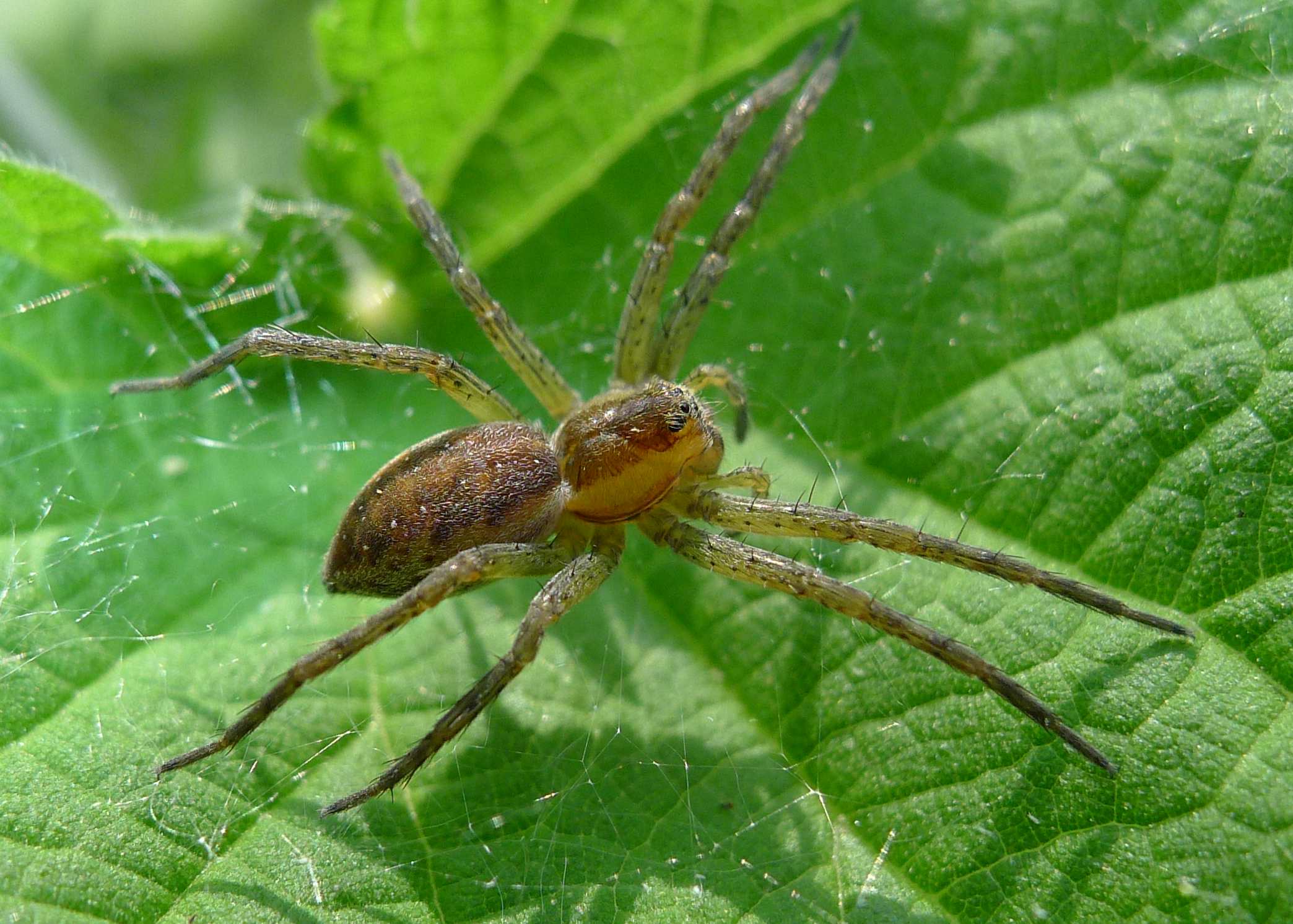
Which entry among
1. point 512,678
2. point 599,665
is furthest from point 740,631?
point 512,678

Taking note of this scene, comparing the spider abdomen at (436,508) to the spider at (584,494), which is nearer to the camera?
the spider at (584,494)

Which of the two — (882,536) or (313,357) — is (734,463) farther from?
(313,357)

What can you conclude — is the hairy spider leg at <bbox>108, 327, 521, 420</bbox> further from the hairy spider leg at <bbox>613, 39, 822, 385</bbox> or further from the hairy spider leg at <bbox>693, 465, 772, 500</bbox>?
the hairy spider leg at <bbox>693, 465, 772, 500</bbox>

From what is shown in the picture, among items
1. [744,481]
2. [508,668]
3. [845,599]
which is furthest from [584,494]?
[845,599]

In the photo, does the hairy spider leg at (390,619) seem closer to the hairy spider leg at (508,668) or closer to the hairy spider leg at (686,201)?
the hairy spider leg at (508,668)

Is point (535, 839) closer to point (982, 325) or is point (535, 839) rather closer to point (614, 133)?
point (982, 325)

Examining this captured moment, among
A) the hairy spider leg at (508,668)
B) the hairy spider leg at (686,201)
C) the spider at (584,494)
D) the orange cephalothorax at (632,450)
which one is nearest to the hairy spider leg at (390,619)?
the spider at (584,494)
